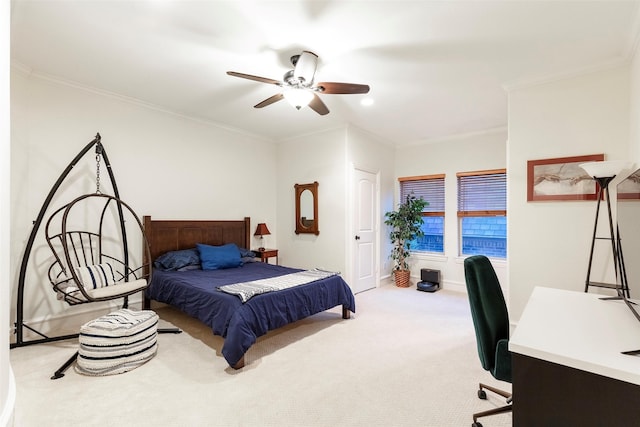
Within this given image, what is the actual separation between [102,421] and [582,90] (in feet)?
15.4

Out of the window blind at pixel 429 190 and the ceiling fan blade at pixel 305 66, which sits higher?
the ceiling fan blade at pixel 305 66

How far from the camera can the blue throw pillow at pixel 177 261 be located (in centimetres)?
379

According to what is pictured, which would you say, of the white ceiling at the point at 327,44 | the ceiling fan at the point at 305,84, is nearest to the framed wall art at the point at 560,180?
the white ceiling at the point at 327,44

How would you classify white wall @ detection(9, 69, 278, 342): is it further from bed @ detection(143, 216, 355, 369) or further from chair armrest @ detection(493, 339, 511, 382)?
chair armrest @ detection(493, 339, 511, 382)

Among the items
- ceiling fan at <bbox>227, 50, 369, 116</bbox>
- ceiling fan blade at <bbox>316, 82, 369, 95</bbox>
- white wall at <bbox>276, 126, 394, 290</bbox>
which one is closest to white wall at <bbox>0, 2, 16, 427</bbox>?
ceiling fan at <bbox>227, 50, 369, 116</bbox>

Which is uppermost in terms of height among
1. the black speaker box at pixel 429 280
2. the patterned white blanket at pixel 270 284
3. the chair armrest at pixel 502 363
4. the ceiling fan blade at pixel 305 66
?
the ceiling fan blade at pixel 305 66

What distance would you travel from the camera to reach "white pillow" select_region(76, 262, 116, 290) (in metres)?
2.85

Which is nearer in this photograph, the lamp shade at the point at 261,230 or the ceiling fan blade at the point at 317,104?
the ceiling fan blade at the point at 317,104

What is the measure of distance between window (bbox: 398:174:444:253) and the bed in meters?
2.64

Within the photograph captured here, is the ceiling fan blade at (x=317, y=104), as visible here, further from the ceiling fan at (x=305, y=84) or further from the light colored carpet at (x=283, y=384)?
the light colored carpet at (x=283, y=384)

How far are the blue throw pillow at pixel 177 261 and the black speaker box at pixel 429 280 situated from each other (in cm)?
360

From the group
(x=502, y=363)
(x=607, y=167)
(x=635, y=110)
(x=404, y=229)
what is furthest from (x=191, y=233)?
(x=635, y=110)

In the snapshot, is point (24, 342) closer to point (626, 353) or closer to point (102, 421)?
point (102, 421)

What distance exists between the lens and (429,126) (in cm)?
476
